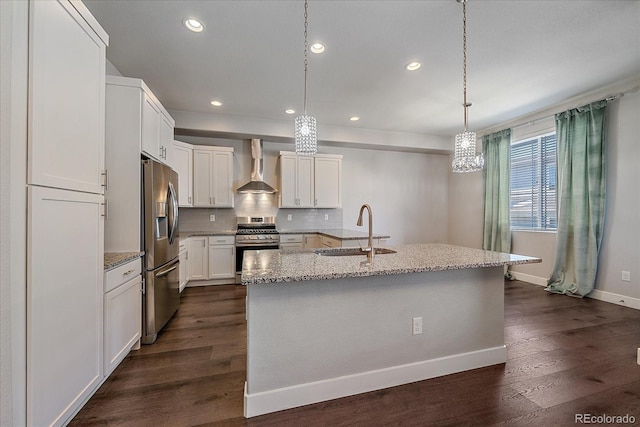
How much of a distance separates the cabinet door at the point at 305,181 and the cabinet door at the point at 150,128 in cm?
246

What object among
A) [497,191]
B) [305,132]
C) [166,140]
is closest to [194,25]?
[166,140]

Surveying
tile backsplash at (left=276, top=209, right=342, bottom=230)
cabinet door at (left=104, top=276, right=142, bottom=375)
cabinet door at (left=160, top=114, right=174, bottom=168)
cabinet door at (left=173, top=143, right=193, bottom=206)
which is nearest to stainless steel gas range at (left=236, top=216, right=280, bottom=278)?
tile backsplash at (left=276, top=209, right=342, bottom=230)

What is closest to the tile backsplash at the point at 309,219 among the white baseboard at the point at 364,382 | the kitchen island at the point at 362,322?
the kitchen island at the point at 362,322

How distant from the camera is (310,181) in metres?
4.93

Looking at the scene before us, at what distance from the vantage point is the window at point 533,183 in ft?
13.7

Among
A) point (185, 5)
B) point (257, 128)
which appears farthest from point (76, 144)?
point (257, 128)

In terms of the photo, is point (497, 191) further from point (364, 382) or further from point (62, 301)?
point (62, 301)

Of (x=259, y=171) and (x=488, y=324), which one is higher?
(x=259, y=171)

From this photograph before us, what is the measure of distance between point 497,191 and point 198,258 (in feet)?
17.6

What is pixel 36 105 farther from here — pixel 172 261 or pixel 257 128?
pixel 257 128

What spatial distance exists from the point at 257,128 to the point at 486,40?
11.0ft

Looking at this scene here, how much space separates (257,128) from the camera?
4.53 m

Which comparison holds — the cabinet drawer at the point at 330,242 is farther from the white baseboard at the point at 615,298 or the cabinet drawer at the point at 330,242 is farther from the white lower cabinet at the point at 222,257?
the white baseboard at the point at 615,298

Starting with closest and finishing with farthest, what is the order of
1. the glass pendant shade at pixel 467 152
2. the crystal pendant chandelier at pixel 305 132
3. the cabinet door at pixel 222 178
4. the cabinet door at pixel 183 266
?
the crystal pendant chandelier at pixel 305 132
the glass pendant shade at pixel 467 152
the cabinet door at pixel 183 266
the cabinet door at pixel 222 178
